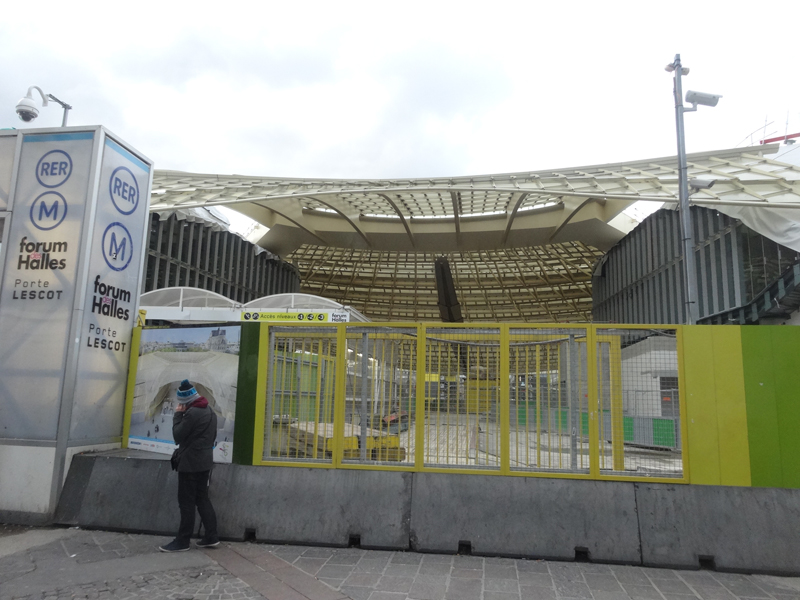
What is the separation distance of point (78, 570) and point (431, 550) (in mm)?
3361

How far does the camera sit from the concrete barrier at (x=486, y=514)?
5.88m

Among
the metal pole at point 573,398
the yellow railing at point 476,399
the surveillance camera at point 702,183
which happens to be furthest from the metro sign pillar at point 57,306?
the surveillance camera at point 702,183

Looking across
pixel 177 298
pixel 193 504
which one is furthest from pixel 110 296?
pixel 177 298

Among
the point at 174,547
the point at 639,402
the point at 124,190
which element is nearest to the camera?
the point at 174,547

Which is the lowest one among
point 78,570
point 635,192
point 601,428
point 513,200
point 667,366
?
point 78,570

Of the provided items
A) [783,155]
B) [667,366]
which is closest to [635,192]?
[783,155]

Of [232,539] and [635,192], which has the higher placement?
[635,192]

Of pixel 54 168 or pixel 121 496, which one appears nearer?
pixel 121 496

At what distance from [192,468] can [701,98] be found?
39.2 feet

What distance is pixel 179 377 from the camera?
7.48m

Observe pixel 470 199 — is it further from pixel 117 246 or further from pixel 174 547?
pixel 174 547

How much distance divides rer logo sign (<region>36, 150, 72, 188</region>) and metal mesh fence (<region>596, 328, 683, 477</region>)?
709cm

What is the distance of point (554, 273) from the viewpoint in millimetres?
45625

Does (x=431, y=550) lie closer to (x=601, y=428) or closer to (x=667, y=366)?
(x=601, y=428)
